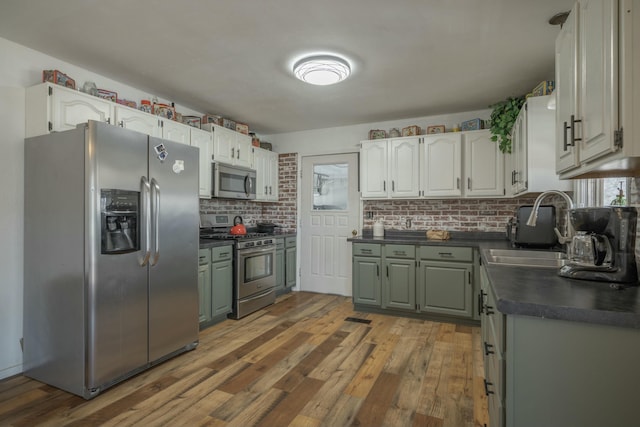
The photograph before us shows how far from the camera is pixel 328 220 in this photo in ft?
16.2

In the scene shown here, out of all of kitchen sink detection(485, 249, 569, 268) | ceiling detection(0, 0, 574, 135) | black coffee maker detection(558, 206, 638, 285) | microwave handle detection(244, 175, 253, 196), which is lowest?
Answer: kitchen sink detection(485, 249, 569, 268)

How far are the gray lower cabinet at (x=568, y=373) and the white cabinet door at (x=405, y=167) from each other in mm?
3027

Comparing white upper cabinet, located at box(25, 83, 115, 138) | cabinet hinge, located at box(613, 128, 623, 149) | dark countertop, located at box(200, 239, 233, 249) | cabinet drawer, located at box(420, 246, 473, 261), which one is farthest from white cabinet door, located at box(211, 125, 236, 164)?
cabinet hinge, located at box(613, 128, 623, 149)

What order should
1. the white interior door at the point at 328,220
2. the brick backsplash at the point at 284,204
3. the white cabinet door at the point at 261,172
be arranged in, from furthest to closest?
the brick backsplash at the point at 284,204 → the white interior door at the point at 328,220 → the white cabinet door at the point at 261,172

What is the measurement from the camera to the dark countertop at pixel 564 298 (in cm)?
103

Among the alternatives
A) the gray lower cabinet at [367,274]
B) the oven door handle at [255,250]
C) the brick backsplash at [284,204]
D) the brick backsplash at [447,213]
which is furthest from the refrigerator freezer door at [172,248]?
the brick backsplash at [447,213]

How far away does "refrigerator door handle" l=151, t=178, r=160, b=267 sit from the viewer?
2.50 m

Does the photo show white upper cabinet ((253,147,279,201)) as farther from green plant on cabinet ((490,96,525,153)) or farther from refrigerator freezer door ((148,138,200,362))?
green plant on cabinet ((490,96,525,153))

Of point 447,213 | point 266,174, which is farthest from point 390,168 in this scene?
point 266,174

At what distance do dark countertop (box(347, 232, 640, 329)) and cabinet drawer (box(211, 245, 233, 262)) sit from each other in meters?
Answer: 2.65

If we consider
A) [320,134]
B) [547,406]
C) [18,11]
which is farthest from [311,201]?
[547,406]

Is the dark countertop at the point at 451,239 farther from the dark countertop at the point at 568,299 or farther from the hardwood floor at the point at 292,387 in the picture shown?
the dark countertop at the point at 568,299

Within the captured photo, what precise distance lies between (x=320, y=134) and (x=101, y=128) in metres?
3.17

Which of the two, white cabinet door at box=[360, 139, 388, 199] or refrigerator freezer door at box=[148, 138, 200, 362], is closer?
refrigerator freezer door at box=[148, 138, 200, 362]
